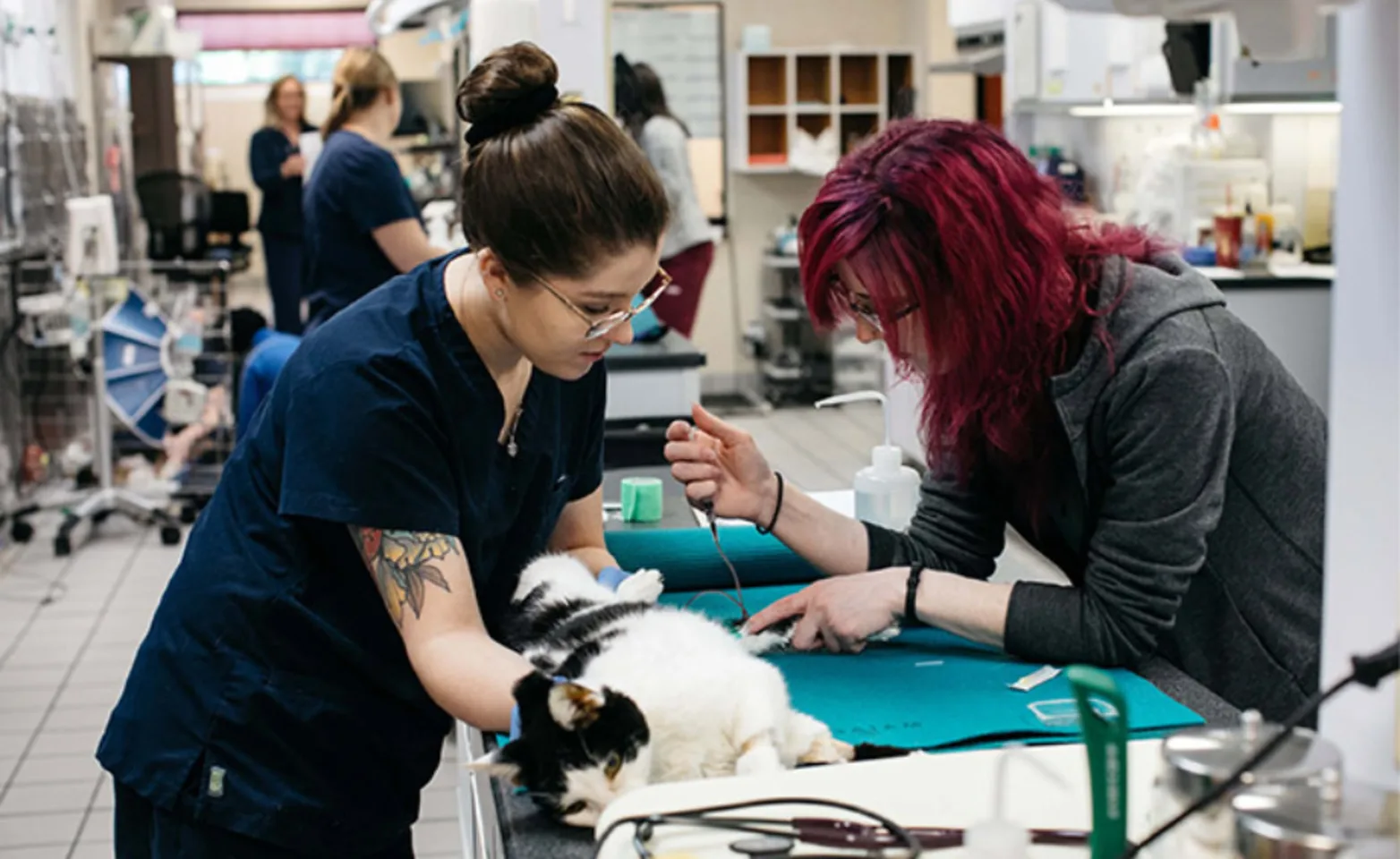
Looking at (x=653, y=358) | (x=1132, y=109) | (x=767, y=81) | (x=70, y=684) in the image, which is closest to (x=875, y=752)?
(x=653, y=358)

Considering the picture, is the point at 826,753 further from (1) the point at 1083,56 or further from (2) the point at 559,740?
(1) the point at 1083,56

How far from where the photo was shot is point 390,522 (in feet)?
4.53

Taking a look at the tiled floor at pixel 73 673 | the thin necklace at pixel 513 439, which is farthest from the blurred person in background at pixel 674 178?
the thin necklace at pixel 513 439

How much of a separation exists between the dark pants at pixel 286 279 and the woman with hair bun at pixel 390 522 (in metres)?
5.92

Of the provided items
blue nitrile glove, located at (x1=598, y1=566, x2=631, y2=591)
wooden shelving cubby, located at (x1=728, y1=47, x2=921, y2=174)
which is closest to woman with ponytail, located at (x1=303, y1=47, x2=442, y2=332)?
blue nitrile glove, located at (x1=598, y1=566, x2=631, y2=591)

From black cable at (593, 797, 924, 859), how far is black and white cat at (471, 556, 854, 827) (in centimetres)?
7

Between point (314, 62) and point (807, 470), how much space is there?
287 inches

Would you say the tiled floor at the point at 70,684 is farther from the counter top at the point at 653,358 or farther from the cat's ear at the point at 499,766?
the cat's ear at the point at 499,766

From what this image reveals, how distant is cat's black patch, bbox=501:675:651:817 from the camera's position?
117cm

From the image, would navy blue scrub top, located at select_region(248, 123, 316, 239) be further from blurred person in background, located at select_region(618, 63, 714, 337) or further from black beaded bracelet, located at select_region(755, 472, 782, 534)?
black beaded bracelet, located at select_region(755, 472, 782, 534)

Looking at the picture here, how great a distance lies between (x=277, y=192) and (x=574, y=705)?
262 inches

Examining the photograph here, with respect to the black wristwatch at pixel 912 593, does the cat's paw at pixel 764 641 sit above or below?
below

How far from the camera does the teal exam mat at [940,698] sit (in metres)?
1.41

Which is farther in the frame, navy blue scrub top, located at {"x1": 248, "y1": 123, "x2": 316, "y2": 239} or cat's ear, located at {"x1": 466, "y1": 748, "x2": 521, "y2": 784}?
navy blue scrub top, located at {"x1": 248, "y1": 123, "x2": 316, "y2": 239}
